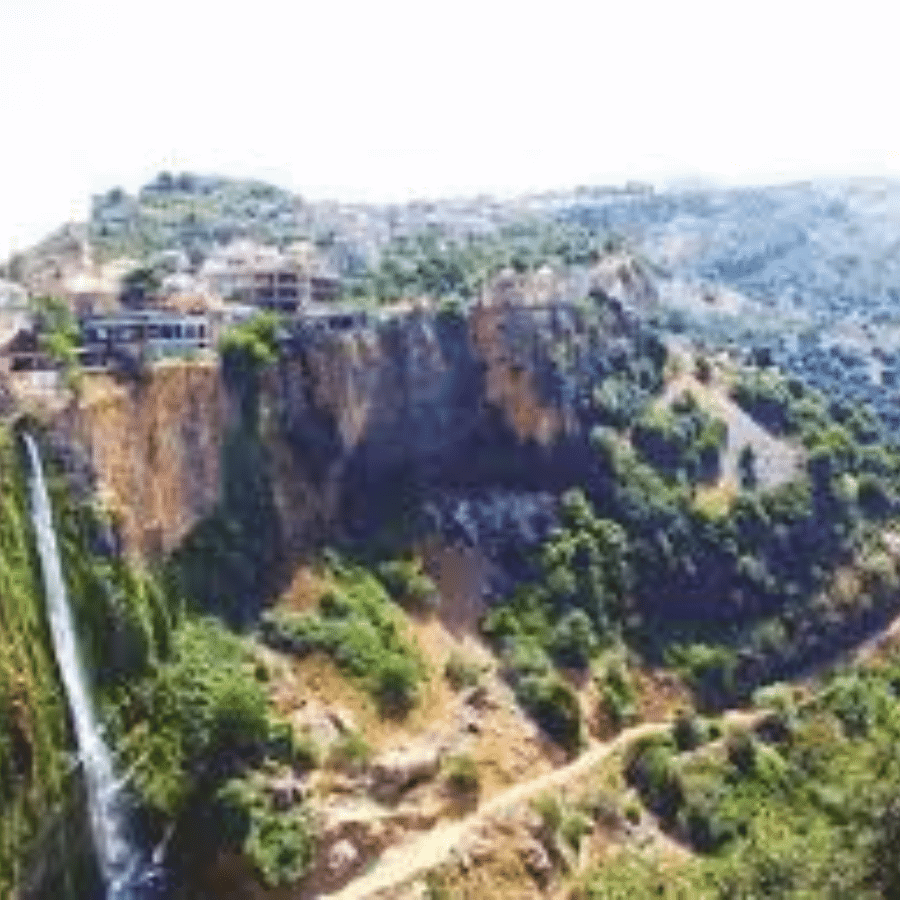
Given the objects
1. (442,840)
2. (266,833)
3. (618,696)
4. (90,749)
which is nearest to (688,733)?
(618,696)

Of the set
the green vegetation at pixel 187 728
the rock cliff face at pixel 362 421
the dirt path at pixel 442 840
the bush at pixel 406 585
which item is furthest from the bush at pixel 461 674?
the green vegetation at pixel 187 728

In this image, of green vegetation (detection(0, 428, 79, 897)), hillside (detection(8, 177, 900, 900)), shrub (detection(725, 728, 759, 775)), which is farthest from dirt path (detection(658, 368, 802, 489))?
green vegetation (detection(0, 428, 79, 897))

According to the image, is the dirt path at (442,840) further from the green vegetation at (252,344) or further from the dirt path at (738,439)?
the dirt path at (738,439)

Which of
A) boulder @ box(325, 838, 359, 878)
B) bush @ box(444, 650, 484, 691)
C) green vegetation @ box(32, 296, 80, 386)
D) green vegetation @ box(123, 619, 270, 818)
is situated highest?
green vegetation @ box(32, 296, 80, 386)

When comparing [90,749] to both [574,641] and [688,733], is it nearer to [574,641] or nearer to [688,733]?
[574,641]

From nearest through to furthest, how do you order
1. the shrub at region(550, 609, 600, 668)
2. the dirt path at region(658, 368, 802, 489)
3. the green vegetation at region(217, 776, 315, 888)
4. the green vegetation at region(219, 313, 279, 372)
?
the green vegetation at region(217, 776, 315, 888), the green vegetation at region(219, 313, 279, 372), the shrub at region(550, 609, 600, 668), the dirt path at region(658, 368, 802, 489)

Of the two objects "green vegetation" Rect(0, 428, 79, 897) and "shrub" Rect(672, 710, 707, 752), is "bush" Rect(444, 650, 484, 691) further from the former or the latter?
"green vegetation" Rect(0, 428, 79, 897)
